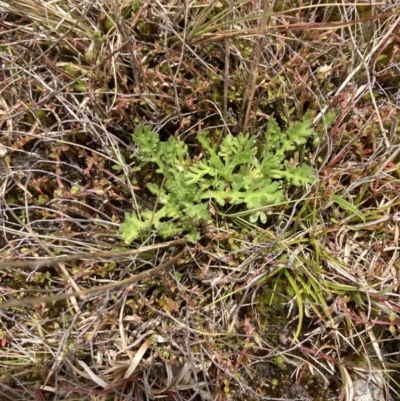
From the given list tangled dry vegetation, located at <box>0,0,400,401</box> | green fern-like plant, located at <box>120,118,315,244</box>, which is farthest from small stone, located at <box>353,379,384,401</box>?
green fern-like plant, located at <box>120,118,315,244</box>

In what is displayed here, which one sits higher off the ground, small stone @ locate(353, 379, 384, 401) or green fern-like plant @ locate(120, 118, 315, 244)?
green fern-like plant @ locate(120, 118, 315, 244)

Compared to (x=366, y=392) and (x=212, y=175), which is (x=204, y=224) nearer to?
(x=212, y=175)

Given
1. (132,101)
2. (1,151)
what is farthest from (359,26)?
(1,151)

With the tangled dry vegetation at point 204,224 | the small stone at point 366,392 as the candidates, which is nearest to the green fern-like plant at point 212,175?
the tangled dry vegetation at point 204,224

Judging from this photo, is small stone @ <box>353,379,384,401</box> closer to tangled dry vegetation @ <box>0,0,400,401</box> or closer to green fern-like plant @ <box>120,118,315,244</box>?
tangled dry vegetation @ <box>0,0,400,401</box>

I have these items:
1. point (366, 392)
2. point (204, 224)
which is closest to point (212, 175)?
point (204, 224)
